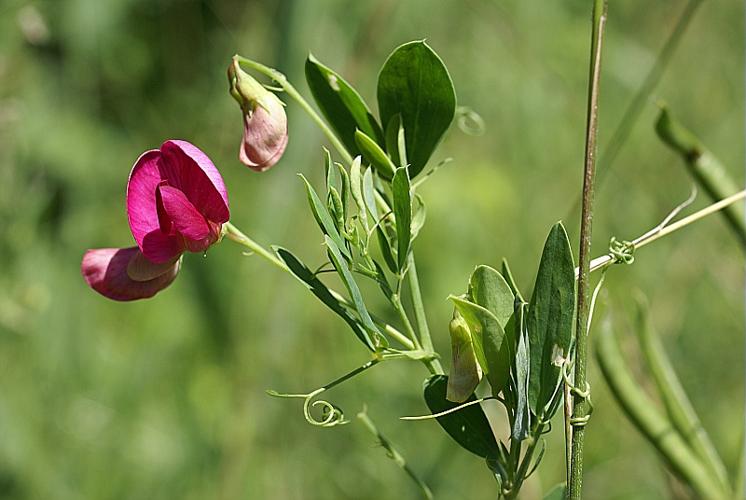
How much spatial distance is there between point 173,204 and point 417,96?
6.4 inches

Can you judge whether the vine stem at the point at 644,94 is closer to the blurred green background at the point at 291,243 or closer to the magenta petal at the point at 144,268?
A: the blurred green background at the point at 291,243

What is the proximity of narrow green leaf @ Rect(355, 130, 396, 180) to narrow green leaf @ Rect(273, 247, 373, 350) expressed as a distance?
8cm

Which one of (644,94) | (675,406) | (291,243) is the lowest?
(291,243)

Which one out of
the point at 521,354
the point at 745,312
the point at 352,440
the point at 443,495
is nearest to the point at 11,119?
the point at 352,440

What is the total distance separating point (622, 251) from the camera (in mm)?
501

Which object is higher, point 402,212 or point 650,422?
point 402,212

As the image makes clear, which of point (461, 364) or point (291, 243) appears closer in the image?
point (461, 364)

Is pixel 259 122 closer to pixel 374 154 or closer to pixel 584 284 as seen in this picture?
pixel 374 154

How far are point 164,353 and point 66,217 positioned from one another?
1.08 ft

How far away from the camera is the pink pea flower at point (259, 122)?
54 centimetres

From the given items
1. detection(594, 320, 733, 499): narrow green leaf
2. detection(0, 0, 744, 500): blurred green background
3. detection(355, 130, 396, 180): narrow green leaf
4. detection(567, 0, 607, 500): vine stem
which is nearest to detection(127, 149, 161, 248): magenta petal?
detection(355, 130, 396, 180): narrow green leaf

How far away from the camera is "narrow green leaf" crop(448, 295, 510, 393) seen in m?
0.45

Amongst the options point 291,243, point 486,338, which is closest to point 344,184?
point 486,338

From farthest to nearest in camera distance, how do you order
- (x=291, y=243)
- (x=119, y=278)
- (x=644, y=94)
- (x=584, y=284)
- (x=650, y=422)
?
(x=291, y=243) → (x=644, y=94) → (x=650, y=422) → (x=119, y=278) → (x=584, y=284)
